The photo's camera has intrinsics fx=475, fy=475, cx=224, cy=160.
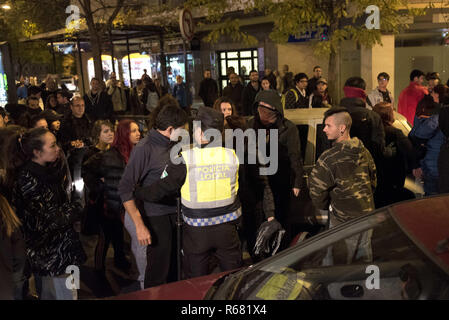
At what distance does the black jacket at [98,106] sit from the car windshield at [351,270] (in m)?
8.44

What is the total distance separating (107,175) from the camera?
4.72m

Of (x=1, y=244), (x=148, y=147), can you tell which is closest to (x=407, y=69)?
(x=148, y=147)

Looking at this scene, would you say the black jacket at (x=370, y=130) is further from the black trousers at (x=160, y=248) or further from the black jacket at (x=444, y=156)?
the black trousers at (x=160, y=248)

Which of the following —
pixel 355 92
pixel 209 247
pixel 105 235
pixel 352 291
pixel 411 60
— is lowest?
pixel 105 235

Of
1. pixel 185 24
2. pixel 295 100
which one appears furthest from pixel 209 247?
pixel 185 24

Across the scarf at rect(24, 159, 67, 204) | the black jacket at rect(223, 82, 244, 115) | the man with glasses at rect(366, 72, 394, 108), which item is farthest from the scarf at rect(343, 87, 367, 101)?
the black jacket at rect(223, 82, 244, 115)

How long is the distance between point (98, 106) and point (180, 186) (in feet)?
24.5

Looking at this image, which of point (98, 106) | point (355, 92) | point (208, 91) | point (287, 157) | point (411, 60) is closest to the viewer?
point (287, 157)

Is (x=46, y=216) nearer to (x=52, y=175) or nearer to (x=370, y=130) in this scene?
(x=52, y=175)

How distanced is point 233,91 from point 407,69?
6.22 m

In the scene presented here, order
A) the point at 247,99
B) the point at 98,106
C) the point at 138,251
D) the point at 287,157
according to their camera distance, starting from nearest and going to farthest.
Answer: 1. the point at 138,251
2. the point at 287,157
3. the point at 98,106
4. the point at 247,99

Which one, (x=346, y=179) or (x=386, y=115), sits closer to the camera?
(x=346, y=179)

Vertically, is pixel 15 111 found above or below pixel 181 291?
above

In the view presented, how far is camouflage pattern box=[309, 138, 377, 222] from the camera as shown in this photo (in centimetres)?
385
